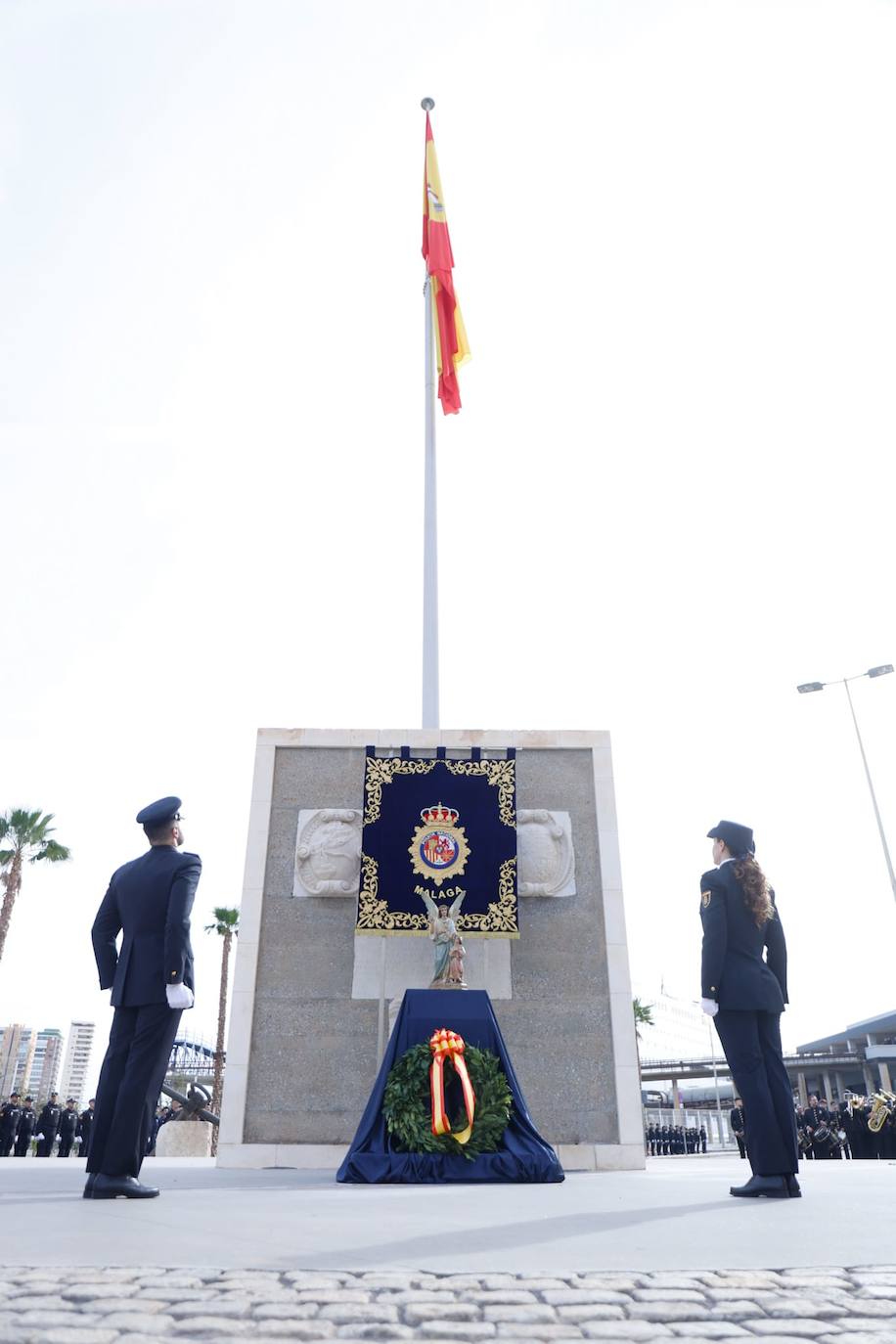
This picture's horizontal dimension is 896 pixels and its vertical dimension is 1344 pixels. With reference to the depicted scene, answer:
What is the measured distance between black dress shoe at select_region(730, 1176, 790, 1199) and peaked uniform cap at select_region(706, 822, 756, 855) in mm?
1738

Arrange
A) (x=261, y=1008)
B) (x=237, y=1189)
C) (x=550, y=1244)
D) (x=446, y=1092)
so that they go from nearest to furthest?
(x=550, y=1244), (x=237, y=1189), (x=446, y=1092), (x=261, y=1008)

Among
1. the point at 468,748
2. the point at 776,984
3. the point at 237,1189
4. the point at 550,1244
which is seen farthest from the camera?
the point at 468,748

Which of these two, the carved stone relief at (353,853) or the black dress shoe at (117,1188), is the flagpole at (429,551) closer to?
the carved stone relief at (353,853)

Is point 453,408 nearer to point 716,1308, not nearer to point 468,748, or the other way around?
point 468,748

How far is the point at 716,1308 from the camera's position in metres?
2.22

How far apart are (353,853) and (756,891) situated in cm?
713

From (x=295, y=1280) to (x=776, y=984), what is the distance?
3.67m

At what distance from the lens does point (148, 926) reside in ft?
17.9

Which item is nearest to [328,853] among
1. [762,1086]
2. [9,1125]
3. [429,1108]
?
[429,1108]

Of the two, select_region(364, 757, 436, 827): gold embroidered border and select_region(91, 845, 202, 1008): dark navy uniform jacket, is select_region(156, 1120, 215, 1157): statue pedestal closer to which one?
select_region(364, 757, 436, 827): gold embroidered border

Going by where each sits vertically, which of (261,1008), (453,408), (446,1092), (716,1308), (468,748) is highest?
(453,408)

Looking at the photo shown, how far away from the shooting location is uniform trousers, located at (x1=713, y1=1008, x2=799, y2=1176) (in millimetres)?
4934

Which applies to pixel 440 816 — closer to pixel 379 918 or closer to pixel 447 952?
pixel 379 918

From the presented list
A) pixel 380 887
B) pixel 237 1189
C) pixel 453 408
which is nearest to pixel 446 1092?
pixel 237 1189
